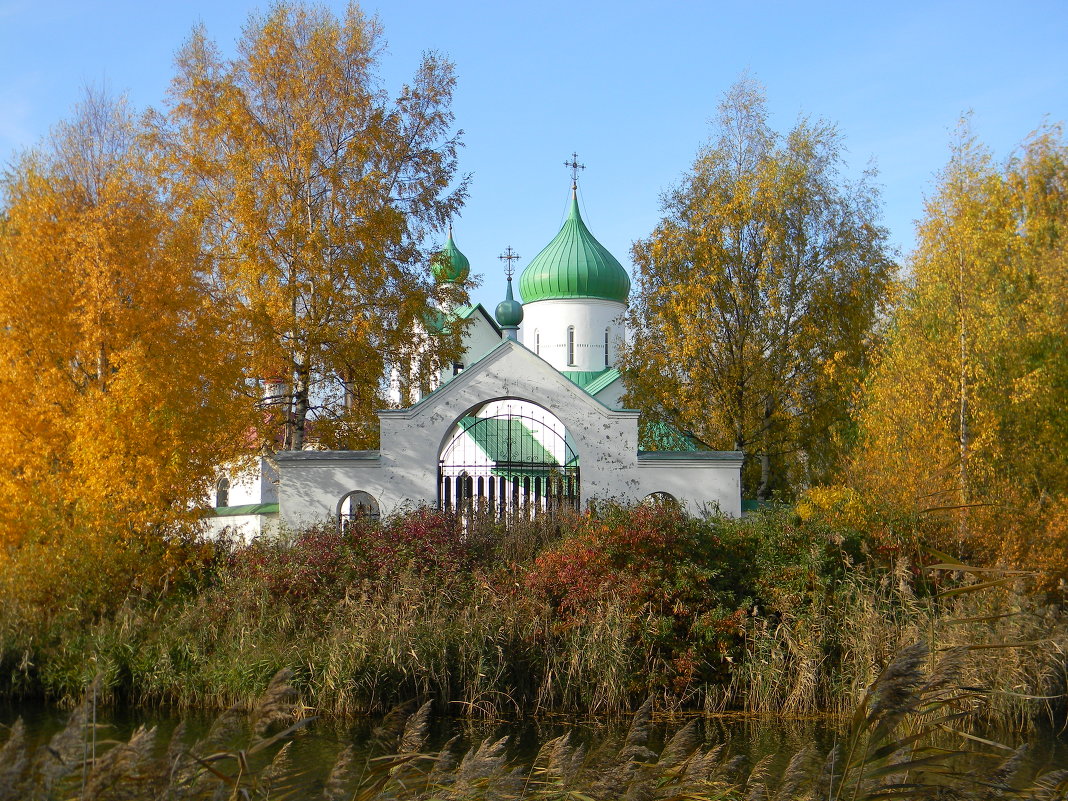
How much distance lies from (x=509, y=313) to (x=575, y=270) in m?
7.28

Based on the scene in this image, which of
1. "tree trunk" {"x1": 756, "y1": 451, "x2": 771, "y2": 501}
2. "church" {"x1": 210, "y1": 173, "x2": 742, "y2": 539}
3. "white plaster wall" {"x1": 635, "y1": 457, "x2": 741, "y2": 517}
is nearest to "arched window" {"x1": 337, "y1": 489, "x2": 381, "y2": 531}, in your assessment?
"church" {"x1": 210, "y1": 173, "x2": 742, "y2": 539}

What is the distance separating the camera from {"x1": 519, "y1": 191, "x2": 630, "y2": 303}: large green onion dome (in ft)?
114

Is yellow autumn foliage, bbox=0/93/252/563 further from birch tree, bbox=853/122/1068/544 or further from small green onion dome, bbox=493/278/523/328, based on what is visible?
small green onion dome, bbox=493/278/523/328

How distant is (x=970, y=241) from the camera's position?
16.9 m

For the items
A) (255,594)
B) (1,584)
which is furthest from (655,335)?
(1,584)

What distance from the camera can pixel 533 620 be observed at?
467 inches

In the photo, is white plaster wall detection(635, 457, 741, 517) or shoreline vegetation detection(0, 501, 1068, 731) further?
white plaster wall detection(635, 457, 741, 517)

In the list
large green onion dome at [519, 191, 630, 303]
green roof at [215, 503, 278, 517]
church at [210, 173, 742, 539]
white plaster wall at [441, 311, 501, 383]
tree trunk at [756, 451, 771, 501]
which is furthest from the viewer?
white plaster wall at [441, 311, 501, 383]

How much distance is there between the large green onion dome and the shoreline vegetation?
21.4 m

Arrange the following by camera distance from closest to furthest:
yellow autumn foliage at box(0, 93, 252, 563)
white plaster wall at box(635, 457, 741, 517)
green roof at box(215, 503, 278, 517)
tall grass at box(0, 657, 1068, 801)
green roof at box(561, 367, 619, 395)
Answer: tall grass at box(0, 657, 1068, 801), yellow autumn foliage at box(0, 93, 252, 563), white plaster wall at box(635, 457, 741, 517), green roof at box(215, 503, 278, 517), green roof at box(561, 367, 619, 395)

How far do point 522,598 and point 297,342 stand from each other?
24.1ft

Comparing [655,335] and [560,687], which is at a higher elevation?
[655,335]

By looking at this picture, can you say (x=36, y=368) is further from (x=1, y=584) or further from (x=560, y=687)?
(x=560, y=687)

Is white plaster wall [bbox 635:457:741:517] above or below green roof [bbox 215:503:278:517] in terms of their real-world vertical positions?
above
